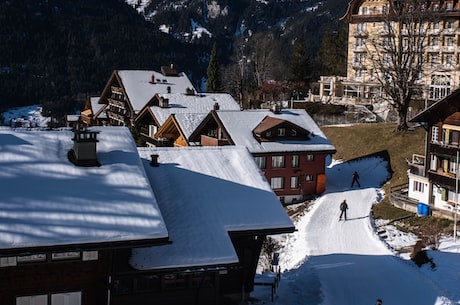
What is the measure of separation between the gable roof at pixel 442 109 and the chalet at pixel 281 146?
10643 mm

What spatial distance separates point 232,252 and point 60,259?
5.81m

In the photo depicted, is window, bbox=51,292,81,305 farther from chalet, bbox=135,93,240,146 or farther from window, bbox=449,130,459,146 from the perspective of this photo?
chalet, bbox=135,93,240,146

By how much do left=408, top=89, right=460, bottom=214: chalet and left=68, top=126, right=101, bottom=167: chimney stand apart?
25467mm

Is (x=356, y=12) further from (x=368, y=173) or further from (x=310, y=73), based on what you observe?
(x=368, y=173)

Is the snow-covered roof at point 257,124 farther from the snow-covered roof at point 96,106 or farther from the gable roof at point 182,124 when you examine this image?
the snow-covered roof at point 96,106

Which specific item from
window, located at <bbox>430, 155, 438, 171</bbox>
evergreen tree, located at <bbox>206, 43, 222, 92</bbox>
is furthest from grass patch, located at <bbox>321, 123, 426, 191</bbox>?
evergreen tree, located at <bbox>206, 43, 222, 92</bbox>

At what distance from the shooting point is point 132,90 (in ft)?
257

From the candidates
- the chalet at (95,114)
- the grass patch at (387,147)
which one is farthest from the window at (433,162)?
the chalet at (95,114)

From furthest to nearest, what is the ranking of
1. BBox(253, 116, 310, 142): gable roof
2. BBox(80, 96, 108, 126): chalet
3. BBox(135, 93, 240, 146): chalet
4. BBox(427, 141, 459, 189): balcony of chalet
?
BBox(80, 96, 108, 126): chalet
BBox(135, 93, 240, 146): chalet
BBox(253, 116, 310, 142): gable roof
BBox(427, 141, 459, 189): balcony of chalet

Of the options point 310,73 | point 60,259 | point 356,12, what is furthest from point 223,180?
point 310,73

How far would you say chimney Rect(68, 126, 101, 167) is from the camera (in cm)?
2183

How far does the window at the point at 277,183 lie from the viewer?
5122 centimetres

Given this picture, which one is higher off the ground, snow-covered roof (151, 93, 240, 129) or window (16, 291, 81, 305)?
snow-covered roof (151, 93, 240, 129)

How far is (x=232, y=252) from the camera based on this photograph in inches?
872
